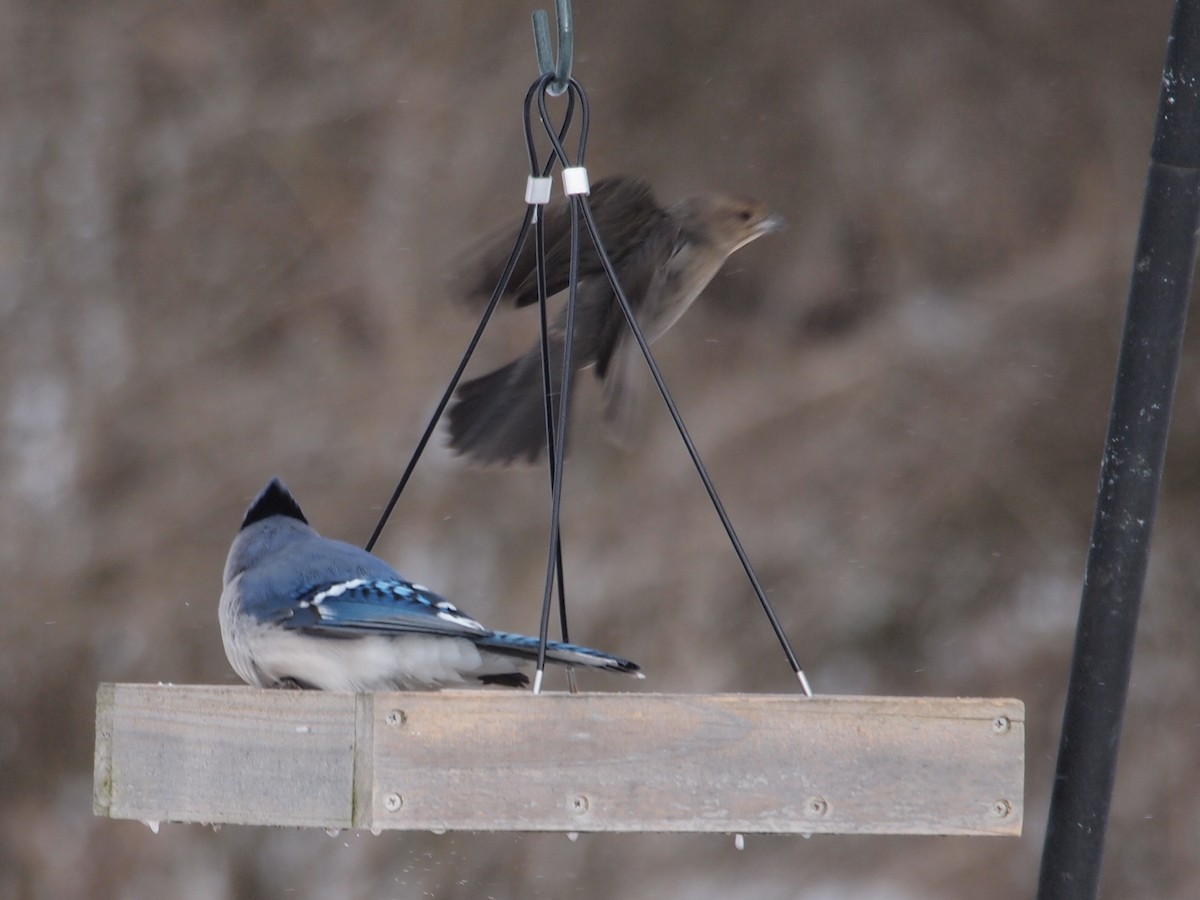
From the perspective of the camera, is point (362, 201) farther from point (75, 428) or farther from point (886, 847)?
point (886, 847)

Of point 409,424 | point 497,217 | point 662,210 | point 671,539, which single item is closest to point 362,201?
point 497,217

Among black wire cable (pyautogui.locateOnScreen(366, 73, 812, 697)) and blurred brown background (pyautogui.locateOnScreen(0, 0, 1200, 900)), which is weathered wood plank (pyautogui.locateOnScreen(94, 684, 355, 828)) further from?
blurred brown background (pyautogui.locateOnScreen(0, 0, 1200, 900))

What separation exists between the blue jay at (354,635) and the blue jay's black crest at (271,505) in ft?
0.63

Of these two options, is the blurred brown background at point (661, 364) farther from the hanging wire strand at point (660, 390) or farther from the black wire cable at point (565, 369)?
the hanging wire strand at point (660, 390)

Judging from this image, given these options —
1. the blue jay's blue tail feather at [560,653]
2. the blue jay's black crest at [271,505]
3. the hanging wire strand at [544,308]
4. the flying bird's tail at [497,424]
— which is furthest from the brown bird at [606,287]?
the blue jay's blue tail feather at [560,653]

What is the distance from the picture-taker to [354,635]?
1570 millimetres

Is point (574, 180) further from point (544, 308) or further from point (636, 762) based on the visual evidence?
point (636, 762)

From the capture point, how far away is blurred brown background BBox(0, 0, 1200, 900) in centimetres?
419

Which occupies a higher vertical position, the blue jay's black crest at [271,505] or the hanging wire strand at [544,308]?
the hanging wire strand at [544,308]

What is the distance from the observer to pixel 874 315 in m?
4.41

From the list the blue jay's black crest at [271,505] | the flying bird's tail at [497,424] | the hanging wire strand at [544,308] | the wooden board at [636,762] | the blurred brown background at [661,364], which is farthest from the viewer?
the blurred brown background at [661,364]

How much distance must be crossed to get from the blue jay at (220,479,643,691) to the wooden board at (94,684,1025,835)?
0.30ft

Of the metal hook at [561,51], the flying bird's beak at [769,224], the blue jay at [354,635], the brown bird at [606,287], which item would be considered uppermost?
the metal hook at [561,51]

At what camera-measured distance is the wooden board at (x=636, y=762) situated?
138 centimetres
